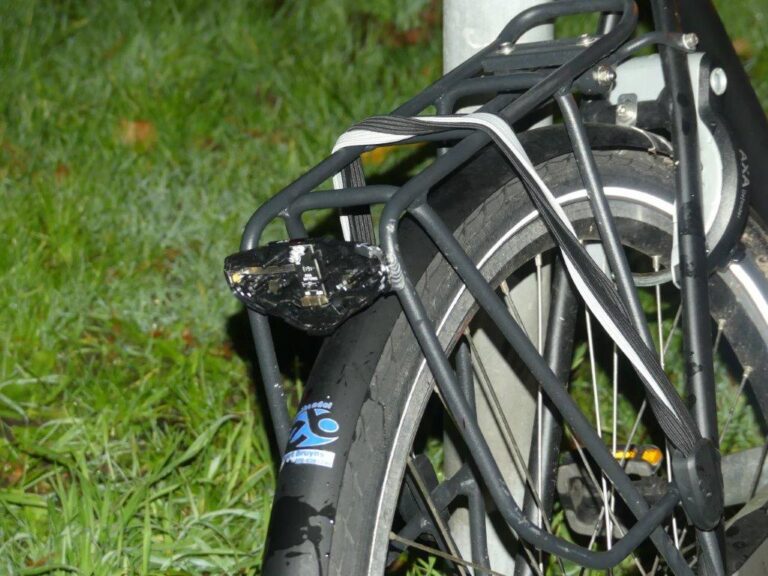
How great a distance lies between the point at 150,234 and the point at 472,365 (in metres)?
1.66

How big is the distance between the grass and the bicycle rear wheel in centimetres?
52

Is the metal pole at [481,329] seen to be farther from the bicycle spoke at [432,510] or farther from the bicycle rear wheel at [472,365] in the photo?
the bicycle spoke at [432,510]

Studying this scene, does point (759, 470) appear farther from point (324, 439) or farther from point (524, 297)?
point (324, 439)

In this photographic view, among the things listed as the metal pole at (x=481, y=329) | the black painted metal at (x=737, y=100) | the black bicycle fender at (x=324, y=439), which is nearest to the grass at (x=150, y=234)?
the metal pole at (x=481, y=329)

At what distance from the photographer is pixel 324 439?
1646 millimetres

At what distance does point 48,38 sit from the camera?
15.4 ft

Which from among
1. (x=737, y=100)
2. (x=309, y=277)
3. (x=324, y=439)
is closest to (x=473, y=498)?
(x=324, y=439)

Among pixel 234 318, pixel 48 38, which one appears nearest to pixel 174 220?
pixel 234 318

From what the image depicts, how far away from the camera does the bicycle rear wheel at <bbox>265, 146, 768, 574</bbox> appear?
167 centimetres

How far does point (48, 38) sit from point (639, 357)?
135 inches

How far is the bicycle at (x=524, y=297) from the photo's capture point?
1.64m

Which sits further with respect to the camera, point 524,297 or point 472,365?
point 524,297

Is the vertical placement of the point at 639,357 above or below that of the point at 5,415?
above

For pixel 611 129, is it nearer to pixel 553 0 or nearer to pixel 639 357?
pixel 553 0
